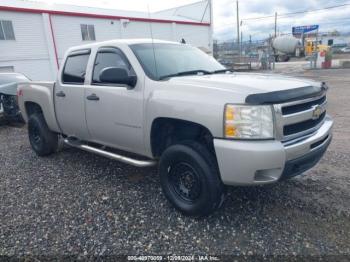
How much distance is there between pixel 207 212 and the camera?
2.89 meters

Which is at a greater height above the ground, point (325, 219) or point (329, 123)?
point (329, 123)

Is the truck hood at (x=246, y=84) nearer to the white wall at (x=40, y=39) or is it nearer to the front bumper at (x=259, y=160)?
the front bumper at (x=259, y=160)

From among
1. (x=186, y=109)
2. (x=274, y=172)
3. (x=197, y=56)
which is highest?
(x=197, y=56)

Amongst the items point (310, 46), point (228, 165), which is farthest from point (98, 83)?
point (310, 46)

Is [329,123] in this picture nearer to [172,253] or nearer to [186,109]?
[186,109]

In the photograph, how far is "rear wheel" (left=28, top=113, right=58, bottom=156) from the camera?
202 inches

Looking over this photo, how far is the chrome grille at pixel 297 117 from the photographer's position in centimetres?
252

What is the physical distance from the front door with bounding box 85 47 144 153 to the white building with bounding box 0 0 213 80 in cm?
1335

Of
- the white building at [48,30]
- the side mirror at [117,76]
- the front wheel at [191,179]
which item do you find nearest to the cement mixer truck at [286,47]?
the white building at [48,30]

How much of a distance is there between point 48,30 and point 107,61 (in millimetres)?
17307

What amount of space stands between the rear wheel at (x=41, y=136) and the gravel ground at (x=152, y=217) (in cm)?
77

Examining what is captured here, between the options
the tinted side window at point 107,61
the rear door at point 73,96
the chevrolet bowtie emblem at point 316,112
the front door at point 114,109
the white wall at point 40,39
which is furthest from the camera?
the white wall at point 40,39

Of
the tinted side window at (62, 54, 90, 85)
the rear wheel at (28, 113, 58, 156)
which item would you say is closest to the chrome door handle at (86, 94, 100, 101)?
the tinted side window at (62, 54, 90, 85)

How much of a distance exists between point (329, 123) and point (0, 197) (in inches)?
169
